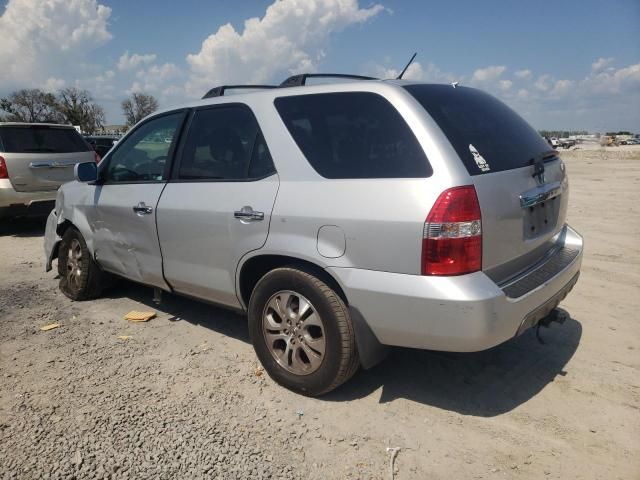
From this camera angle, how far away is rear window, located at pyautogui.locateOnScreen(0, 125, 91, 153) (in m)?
7.98

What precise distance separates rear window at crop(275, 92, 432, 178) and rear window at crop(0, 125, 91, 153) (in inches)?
267

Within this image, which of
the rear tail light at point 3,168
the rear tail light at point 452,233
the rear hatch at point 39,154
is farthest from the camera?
the rear hatch at point 39,154

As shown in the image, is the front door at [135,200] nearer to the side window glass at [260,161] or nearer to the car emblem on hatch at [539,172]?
the side window glass at [260,161]

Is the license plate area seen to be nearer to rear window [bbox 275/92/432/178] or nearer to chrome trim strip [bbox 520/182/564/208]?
chrome trim strip [bbox 520/182/564/208]

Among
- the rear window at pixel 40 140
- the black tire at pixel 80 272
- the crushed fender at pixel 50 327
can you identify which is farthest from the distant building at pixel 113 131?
the crushed fender at pixel 50 327

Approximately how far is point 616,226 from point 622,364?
5440mm

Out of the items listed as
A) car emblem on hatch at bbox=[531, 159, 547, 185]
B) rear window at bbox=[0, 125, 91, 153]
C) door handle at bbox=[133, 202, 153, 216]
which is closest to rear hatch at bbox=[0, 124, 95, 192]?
rear window at bbox=[0, 125, 91, 153]

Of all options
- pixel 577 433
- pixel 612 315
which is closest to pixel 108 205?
pixel 577 433

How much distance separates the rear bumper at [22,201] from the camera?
25.6 feet

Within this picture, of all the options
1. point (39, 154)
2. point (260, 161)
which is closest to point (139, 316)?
point (260, 161)

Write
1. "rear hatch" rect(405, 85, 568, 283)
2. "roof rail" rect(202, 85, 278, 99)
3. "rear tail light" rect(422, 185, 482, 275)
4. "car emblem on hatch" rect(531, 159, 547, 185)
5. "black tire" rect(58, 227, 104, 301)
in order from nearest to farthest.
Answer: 1. "rear tail light" rect(422, 185, 482, 275)
2. "rear hatch" rect(405, 85, 568, 283)
3. "car emblem on hatch" rect(531, 159, 547, 185)
4. "roof rail" rect(202, 85, 278, 99)
5. "black tire" rect(58, 227, 104, 301)

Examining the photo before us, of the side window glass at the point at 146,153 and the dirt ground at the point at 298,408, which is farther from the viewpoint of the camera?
the side window glass at the point at 146,153

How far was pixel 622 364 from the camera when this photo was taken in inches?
134

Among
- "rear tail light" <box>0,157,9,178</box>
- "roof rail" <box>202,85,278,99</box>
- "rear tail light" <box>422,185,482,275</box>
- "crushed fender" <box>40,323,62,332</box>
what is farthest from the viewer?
"rear tail light" <box>0,157,9,178</box>
